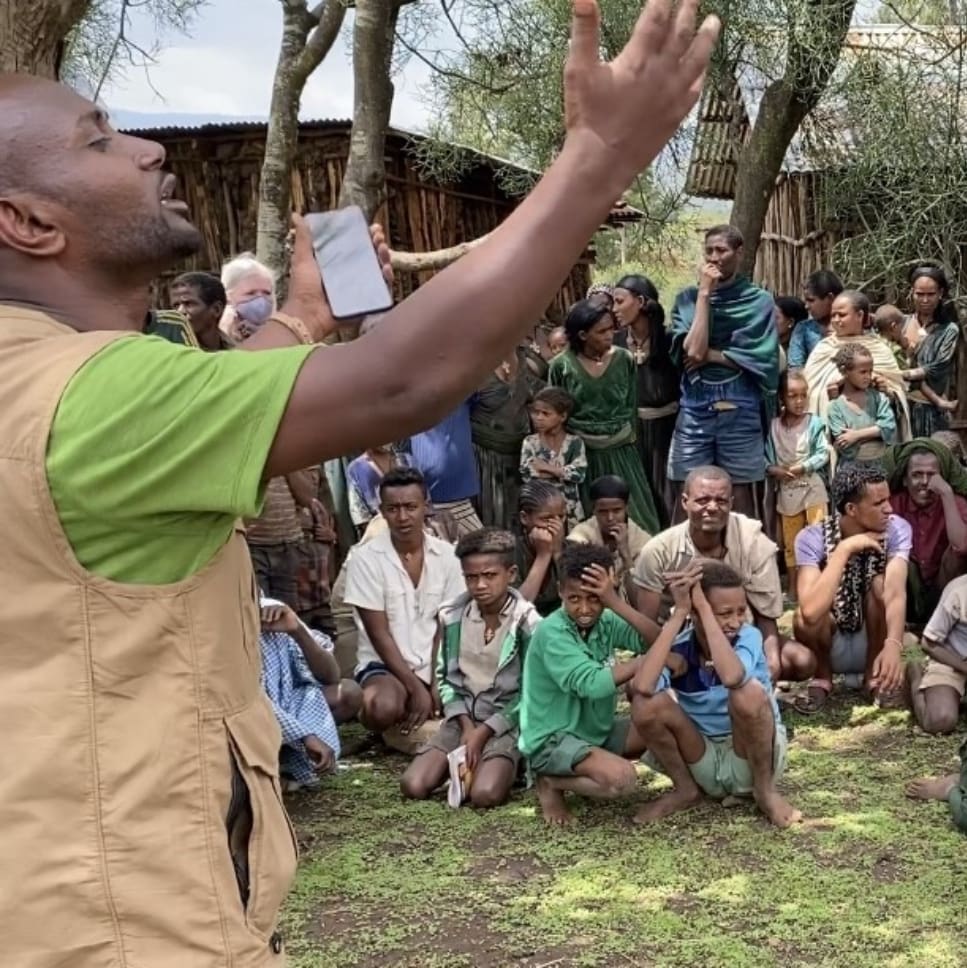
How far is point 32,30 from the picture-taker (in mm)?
3043

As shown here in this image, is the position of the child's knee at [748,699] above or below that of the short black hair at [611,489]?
below

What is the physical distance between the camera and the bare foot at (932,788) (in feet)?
13.4

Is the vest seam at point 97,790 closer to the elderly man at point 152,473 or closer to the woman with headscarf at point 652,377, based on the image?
the elderly man at point 152,473

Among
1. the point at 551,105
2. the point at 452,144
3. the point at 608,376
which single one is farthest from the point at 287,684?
the point at 452,144

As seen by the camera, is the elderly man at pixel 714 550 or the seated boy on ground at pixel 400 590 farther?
the seated boy on ground at pixel 400 590

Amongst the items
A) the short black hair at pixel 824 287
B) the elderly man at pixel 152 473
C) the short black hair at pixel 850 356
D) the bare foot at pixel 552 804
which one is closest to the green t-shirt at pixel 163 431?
the elderly man at pixel 152 473

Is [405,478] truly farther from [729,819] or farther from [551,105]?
[551,105]

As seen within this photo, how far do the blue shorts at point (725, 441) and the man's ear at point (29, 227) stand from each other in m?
5.31

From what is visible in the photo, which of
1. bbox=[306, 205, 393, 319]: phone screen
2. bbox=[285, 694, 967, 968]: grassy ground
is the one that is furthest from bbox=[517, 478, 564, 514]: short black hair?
bbox=[306, 205, 393, 319]: phone screen

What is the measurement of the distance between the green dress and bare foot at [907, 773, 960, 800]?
2458mm

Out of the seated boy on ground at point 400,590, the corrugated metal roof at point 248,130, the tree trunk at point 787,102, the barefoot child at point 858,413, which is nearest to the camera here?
the seated boy on ground at point 400,590

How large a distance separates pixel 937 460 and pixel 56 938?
208 inches

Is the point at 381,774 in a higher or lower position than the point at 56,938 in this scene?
lower

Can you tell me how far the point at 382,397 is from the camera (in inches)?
39.6
